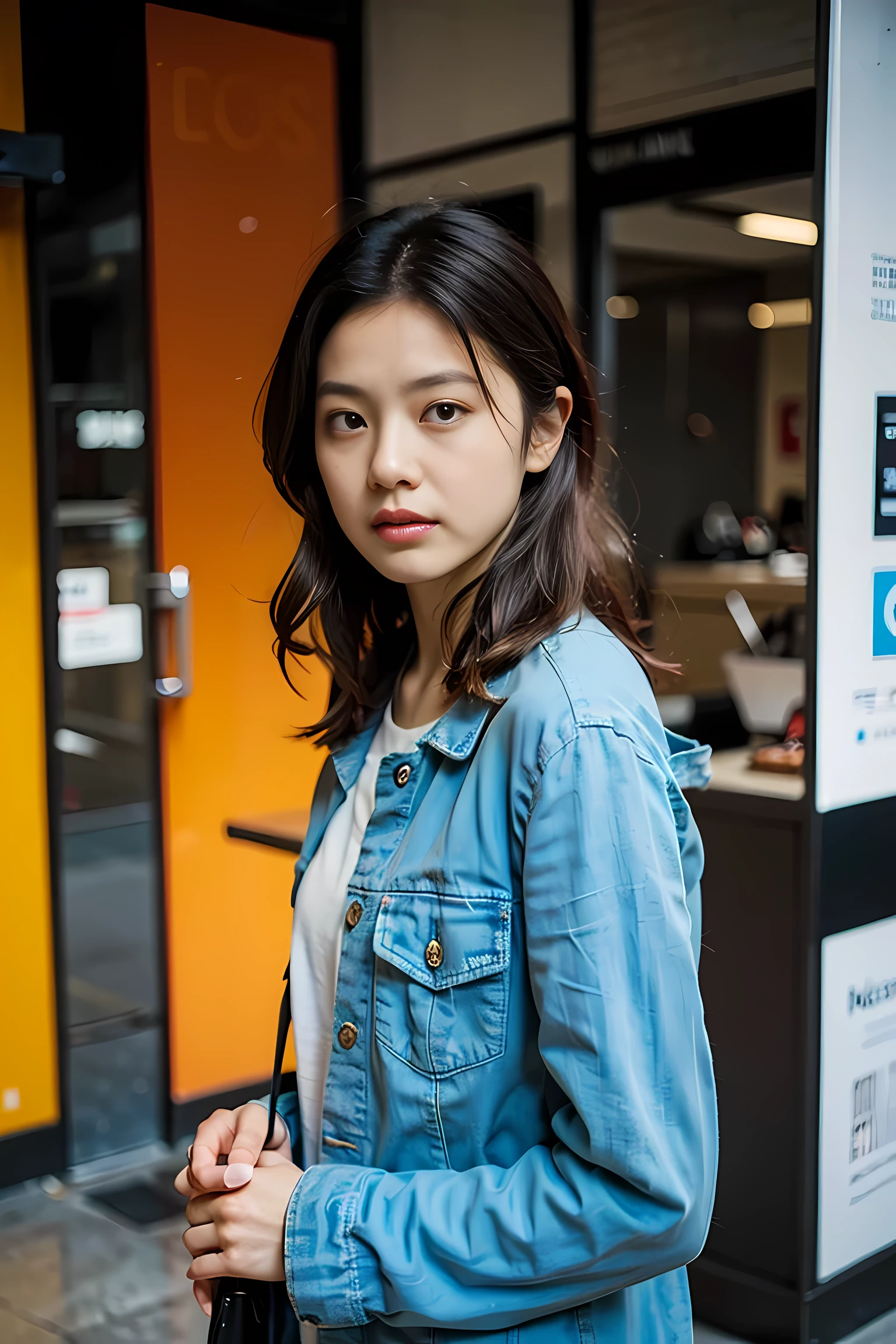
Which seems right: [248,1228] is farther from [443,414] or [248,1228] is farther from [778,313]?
[778,313]

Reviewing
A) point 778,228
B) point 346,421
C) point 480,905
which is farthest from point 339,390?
point 778,228

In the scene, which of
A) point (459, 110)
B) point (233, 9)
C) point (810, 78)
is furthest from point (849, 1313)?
point (459, 110)

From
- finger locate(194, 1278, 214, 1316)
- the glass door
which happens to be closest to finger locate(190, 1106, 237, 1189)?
finger locate(194, 1278, 214, 1316)

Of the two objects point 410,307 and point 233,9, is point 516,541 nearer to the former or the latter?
point 410,307

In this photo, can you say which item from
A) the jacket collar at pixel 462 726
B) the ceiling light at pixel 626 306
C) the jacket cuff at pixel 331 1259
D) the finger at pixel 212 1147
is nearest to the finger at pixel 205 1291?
the finger at pixel 212 1147

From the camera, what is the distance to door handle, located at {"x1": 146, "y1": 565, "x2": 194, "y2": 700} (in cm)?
336

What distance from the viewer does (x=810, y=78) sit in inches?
106

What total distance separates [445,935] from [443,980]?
30 mm

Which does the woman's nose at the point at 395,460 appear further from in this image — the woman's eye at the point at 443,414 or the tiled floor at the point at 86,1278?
the tiled floor at the point at 86,1278

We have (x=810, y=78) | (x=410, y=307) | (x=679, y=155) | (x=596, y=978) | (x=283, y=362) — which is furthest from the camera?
(x=679, y=155)

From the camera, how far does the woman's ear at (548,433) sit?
38.8 inches

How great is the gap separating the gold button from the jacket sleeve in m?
0.12

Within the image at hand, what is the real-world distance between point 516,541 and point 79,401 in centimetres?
249

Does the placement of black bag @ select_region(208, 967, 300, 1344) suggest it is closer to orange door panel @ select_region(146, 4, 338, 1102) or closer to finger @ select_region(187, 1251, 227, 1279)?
finger @ select_region(187, 1251, 227, 1279)
